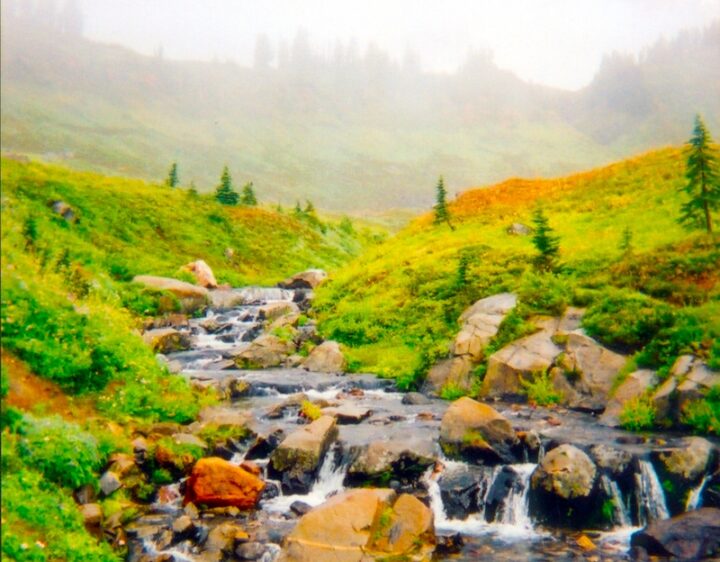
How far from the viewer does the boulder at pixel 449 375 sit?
826 inches

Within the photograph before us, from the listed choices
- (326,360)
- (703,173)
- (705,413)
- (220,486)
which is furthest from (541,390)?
(703,173)

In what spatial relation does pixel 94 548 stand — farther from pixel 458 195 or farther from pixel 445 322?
pixel 458 195

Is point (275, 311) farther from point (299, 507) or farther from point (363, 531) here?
point (363, 531)

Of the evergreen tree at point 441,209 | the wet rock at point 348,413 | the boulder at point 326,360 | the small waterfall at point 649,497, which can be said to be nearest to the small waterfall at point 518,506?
the small waterfall at point 649,497

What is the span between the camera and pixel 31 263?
12.7 metres

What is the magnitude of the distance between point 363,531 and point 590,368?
37.6 feet

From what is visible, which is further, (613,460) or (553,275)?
(553,275)

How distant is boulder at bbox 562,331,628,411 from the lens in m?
17.8

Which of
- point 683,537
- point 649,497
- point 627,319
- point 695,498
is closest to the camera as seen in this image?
point 683,537

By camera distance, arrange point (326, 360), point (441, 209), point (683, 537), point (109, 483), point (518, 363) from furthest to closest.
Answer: point (441, 209)
point (326, 360)
point (518, 363)
point (109, 483)
point (683, 537)

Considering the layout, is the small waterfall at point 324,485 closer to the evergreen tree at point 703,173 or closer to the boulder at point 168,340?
the boulder at point 168,340

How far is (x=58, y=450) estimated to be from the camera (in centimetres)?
949

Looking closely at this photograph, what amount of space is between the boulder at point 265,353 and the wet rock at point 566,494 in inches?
613

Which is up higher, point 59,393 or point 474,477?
point 59,393
